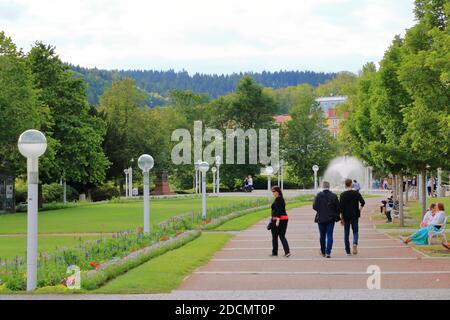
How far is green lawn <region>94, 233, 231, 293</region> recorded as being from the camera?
45.4 feet

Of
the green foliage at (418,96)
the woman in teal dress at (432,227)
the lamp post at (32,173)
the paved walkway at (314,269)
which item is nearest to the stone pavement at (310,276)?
the paved walkway at (314,269)

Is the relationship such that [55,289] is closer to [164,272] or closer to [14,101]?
[164,272]

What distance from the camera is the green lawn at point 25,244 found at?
72.8 ft

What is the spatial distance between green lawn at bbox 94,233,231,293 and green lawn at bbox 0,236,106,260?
374 cm

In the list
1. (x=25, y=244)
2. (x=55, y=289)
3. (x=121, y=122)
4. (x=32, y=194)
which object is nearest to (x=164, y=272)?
(x=55, y=289)

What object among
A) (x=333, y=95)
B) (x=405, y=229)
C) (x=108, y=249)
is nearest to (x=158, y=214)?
(x=405, y=229)

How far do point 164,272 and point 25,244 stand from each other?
10552mm

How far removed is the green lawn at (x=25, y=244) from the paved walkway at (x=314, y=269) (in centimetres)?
488

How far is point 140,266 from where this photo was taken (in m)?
17.3

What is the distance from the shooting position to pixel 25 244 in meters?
25.3

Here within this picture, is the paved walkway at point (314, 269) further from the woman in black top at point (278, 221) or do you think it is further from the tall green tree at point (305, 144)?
the tall green tree at point (305, 144)

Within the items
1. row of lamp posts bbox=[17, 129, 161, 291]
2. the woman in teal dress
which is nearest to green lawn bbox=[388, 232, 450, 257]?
the woman in teal dress

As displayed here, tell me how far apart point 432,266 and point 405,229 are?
43.1 ft
